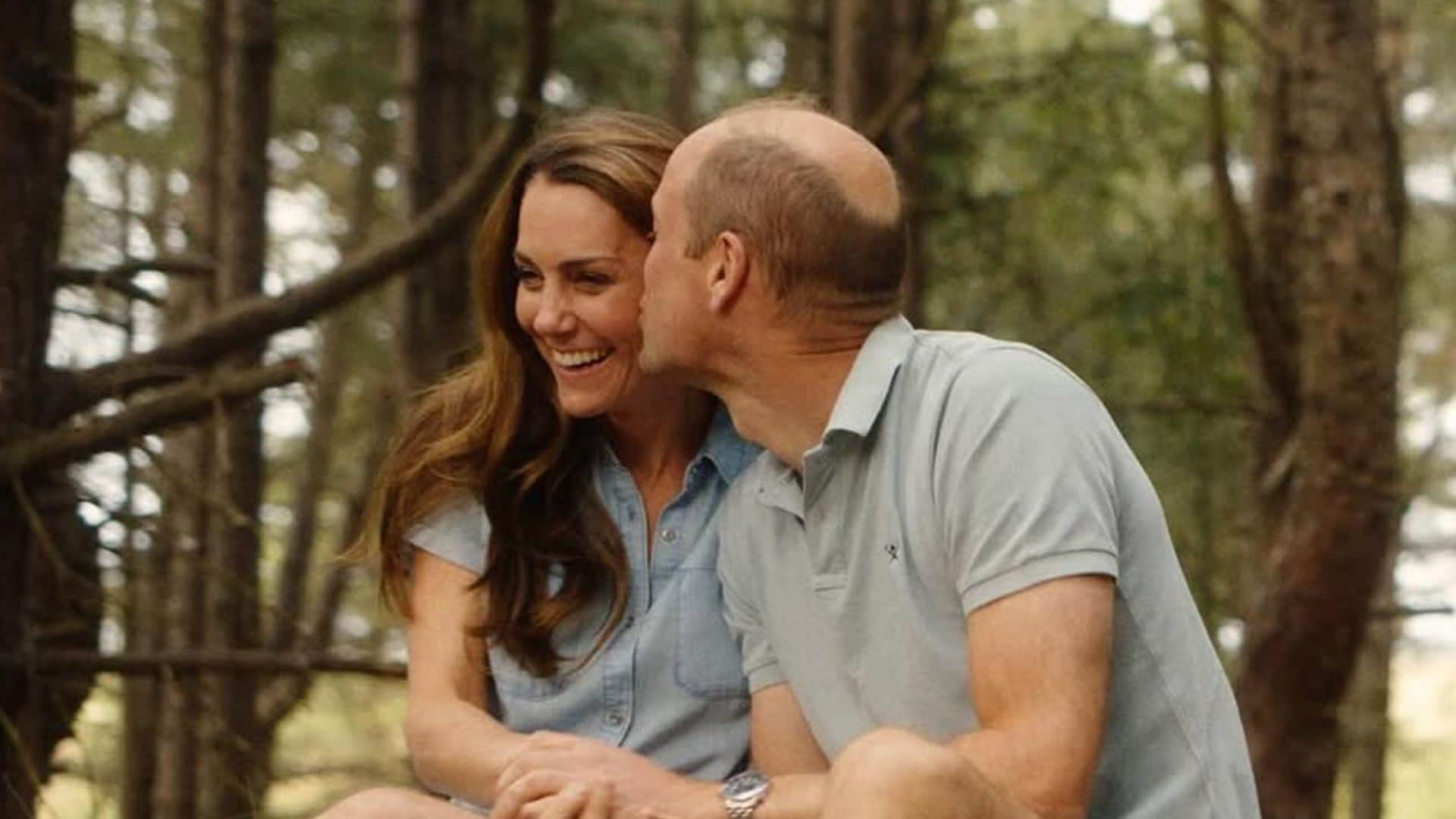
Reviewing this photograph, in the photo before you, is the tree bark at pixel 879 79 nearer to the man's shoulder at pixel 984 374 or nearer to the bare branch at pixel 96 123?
the bare branch at pixel 96 123

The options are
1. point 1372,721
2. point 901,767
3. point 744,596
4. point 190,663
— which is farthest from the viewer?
point 1372,721

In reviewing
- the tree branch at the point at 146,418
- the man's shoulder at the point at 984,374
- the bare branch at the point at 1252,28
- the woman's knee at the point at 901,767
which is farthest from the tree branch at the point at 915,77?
the woman's knee at the point at 901,767

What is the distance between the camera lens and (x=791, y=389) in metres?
3.00

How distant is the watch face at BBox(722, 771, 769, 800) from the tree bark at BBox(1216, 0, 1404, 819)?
3.05 m

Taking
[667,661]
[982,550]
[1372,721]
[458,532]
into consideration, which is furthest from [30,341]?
[1372,721]

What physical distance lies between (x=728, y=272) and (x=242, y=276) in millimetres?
4898

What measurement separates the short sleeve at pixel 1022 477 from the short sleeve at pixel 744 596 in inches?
18.5

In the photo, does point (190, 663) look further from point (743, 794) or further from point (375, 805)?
point (743, 794)

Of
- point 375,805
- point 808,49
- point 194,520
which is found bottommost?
point 375,805

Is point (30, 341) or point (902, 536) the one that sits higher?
point (30, 341)

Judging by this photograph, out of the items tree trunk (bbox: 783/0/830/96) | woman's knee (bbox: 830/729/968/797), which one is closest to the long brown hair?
woman's knee (bbox: 830/729/968/797)

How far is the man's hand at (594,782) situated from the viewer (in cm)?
307

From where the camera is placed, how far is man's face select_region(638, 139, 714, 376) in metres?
3.02

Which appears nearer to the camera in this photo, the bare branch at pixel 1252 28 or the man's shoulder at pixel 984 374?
the man's shoulder at pixel 984 374
